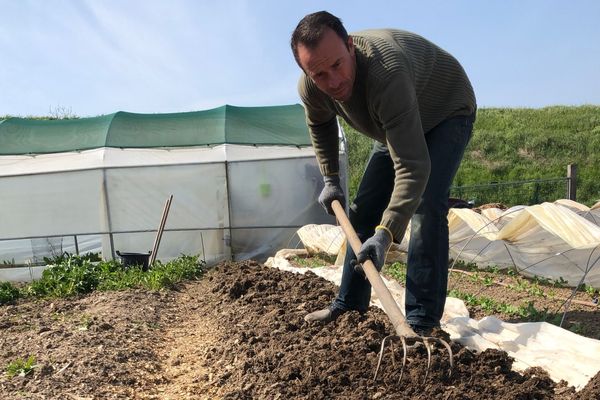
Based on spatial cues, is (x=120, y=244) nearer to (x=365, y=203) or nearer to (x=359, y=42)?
(x=365, y=203)

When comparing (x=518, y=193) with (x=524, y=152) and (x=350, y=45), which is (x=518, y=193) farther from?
(x=350, y=45)

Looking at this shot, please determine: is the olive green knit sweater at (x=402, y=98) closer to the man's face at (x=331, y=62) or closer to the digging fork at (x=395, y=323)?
the man's face at (x=331, y=62)

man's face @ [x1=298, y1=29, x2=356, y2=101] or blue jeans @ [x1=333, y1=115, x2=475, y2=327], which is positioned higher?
man's face @ [x1=298, y1=29, x2=356, y2=101]

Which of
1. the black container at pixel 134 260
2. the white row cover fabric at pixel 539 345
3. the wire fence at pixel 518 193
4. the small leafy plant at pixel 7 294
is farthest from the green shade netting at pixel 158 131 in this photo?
the white row cover fabric at pixel 539 345

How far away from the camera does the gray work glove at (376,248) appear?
270 cm

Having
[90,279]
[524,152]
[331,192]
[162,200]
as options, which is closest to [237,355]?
A: [331,192]

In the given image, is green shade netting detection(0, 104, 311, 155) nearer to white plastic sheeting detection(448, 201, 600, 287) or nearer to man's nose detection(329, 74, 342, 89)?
white plastic sheeting detection(448, 201, 600, 287)

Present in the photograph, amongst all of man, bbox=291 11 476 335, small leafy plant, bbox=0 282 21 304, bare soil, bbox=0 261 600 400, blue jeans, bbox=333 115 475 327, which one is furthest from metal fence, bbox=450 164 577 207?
blue jeans, bbox=333 115 475 327

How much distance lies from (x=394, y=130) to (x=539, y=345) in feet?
4.75

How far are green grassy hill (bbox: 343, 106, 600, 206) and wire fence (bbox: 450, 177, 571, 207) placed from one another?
30mm

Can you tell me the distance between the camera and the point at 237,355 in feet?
11.1

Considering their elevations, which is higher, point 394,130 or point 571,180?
point 394,130

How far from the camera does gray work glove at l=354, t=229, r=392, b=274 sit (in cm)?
270

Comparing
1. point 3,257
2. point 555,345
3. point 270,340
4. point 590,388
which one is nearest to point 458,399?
point 590,388
